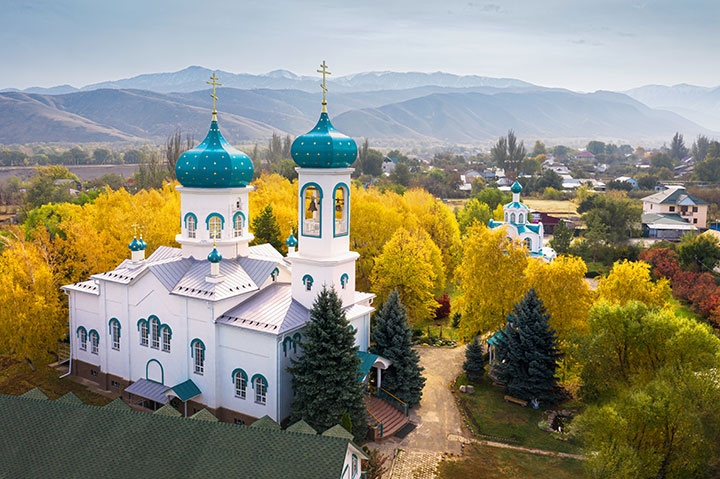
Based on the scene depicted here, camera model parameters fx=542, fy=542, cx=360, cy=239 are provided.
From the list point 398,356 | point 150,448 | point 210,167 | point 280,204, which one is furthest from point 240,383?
point 280,204

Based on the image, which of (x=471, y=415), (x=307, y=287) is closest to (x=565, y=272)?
(x=471, y=415)

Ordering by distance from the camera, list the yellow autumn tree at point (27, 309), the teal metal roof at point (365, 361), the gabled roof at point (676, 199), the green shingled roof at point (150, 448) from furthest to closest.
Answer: the gabled roof at point (676, 199) → the yellow autumn tree at point (27, 309) → the teal metal roof at point (365, 361) → the green shingled roof at point (150, 448)

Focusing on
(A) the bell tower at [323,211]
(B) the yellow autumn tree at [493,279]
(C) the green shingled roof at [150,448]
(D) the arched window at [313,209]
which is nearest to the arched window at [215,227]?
(A) the bell tower at [323,211]

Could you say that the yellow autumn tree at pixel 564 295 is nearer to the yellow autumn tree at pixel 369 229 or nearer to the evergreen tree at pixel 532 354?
the evergreen tree at pixel 532 354

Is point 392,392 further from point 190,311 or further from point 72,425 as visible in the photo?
point 72,425

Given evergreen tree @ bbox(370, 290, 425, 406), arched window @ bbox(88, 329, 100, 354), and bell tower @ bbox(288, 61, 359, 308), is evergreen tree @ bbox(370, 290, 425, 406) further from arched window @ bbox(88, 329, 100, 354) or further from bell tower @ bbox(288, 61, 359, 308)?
arched window @ bbox(88, 329, 100, 354)

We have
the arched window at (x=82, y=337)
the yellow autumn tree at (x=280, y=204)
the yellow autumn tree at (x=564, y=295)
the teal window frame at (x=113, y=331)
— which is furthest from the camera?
the yellow autumn tree at (x=280, y=204)
